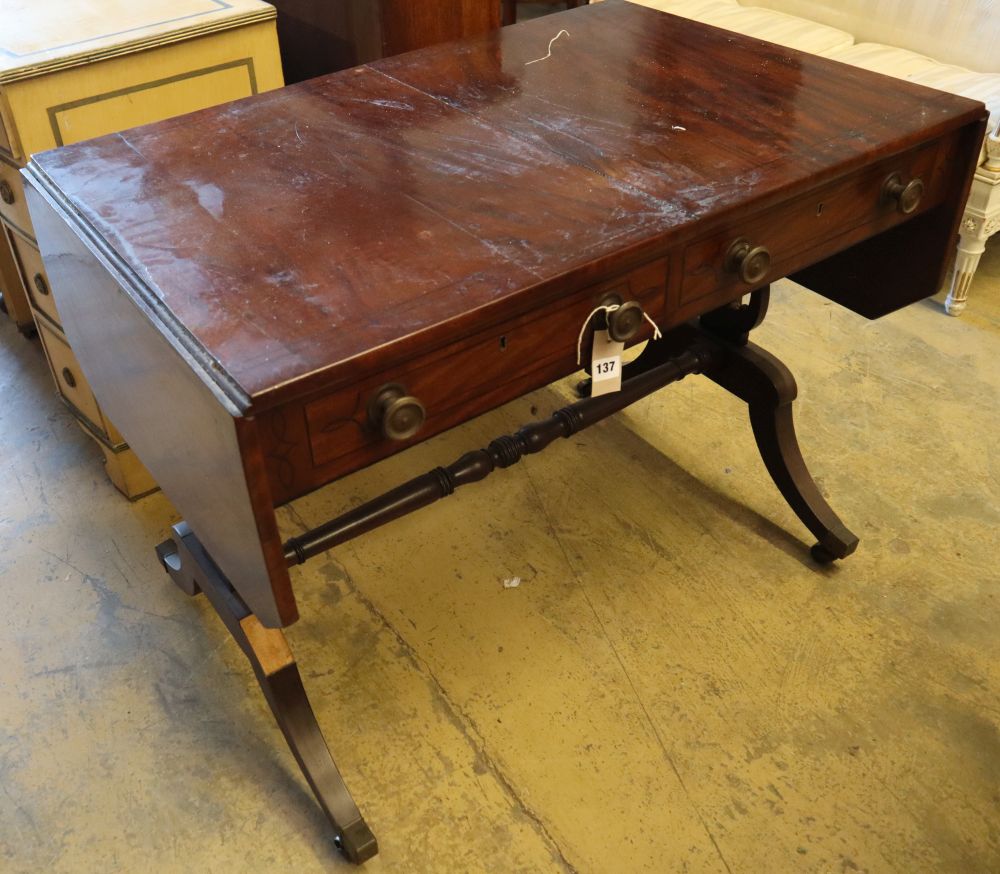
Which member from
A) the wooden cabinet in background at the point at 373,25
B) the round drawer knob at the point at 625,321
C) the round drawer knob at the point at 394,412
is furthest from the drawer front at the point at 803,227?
the wooden cabinet in background at the point at 373,25

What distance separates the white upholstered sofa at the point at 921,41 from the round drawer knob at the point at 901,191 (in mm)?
1108

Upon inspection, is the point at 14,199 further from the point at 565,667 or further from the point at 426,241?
the point at 565,667

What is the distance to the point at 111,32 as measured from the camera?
196 centimetres

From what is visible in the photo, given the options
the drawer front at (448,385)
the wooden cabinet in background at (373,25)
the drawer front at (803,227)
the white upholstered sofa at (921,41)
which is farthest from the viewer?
the white upholstered sofa at (921,41)

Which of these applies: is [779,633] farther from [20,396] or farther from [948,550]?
[20,396]

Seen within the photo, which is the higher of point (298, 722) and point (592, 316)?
point (592, 316)

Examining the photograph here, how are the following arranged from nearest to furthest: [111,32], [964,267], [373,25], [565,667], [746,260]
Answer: [746,260] < [565,667] < [111,32] < [373,25] < [964,267]

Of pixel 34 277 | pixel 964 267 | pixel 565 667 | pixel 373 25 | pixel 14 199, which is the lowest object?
pixel 565 667

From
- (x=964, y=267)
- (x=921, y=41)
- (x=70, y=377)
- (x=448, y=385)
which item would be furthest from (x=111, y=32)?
(x=921, y=41)

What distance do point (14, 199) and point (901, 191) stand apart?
159cm

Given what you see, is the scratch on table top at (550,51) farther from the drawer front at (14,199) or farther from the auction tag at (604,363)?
the drawer front at (14,199)

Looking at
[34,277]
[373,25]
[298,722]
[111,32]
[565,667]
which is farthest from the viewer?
[373,25]

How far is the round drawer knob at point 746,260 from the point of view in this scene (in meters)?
1.43

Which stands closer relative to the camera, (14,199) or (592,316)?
(592,316)
